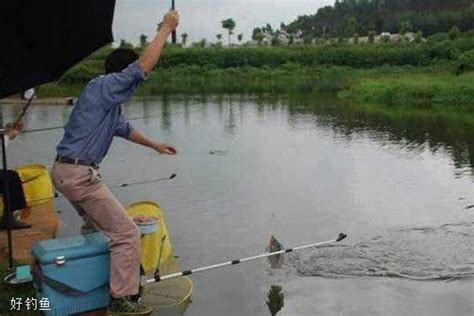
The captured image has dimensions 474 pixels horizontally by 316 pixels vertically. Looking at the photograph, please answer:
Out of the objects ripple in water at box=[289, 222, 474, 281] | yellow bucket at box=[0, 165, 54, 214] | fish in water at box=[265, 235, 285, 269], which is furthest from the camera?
yellow bucket at box=[0, 165, 54, 214]

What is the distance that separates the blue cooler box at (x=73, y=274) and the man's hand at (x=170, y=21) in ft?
4.36

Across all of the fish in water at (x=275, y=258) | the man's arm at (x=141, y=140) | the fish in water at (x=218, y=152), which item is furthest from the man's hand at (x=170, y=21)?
the fish in water at (x=218, y=152)

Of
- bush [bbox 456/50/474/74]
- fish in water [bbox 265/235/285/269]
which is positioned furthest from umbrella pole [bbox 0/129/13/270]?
bush [bbox 456/50/474/74]

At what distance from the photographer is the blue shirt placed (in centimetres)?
354

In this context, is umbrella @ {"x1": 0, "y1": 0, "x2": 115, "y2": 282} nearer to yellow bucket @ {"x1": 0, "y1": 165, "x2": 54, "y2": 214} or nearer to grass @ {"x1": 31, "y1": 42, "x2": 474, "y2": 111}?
yellow bucket @ {"x1": 0, "y1": 165, "x2": 54, "y2": 214}

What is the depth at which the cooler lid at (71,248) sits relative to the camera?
145 inches

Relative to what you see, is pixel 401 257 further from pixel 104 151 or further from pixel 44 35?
pixel 44 35

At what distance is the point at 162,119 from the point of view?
18.3m

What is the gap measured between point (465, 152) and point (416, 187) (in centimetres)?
363

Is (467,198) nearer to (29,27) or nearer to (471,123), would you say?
(29,27)

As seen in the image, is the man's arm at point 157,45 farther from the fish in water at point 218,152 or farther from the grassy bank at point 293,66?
the grassy bank at point 293,66

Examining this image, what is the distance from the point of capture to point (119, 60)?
377 centimetres

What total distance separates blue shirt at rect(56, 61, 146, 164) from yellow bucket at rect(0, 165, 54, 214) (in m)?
3.00

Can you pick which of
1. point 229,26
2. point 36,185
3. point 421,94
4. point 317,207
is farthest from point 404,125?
point 229,26
